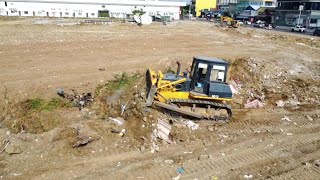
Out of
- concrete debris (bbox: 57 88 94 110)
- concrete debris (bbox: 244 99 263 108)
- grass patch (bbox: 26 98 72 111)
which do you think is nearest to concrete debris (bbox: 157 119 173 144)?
concrete debris (bbox: 57 88 94 110)

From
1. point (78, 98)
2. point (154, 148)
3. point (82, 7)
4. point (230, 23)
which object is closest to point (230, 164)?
point (154, 148)

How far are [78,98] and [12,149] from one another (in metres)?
3.69

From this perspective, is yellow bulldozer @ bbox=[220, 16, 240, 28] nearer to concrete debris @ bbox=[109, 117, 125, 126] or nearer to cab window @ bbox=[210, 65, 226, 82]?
cab window @ bbox=[210, 65, 226, 82]

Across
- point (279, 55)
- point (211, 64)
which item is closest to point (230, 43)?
point (279, 55)

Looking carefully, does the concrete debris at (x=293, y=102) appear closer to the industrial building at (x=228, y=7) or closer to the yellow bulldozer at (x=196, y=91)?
the yellow bulldozer at (x=196, y=91)

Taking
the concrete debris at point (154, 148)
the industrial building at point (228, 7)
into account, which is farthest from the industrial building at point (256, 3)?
the concrete debris at point (154, 148)

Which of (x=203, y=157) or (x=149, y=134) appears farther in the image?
(x=149, y=134)

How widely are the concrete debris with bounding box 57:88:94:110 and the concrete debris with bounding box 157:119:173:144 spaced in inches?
115

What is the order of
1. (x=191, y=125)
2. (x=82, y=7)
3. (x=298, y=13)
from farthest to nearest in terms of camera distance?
(x=82, y=7) → (x=298, y=13) → (x=191, y=125)

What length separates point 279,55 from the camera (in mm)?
22016

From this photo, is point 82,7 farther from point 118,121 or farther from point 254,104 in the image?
point 118,121

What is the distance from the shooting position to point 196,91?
10781 mm

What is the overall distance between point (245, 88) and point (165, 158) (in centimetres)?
731

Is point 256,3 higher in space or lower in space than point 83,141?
higher
